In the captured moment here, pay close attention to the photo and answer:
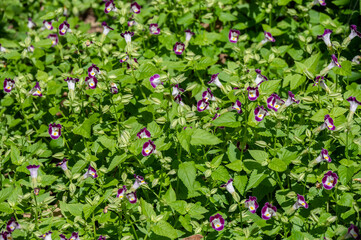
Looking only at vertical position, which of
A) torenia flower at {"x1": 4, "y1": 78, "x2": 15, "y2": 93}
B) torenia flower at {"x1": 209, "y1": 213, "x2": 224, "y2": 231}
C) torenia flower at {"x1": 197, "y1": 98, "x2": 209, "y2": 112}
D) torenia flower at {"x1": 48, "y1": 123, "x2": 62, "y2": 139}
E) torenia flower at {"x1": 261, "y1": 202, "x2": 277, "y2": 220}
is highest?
torenia flower at {"x1": 197, "y1": 98, "x2": 209, "y2": 112}

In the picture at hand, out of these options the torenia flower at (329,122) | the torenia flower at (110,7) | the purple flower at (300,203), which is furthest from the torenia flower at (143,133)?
the torenia flower at (110,7)

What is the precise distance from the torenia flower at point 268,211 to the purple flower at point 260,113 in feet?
2.27

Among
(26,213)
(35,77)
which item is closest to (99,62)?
(35,77)

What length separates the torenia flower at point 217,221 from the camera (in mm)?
3492

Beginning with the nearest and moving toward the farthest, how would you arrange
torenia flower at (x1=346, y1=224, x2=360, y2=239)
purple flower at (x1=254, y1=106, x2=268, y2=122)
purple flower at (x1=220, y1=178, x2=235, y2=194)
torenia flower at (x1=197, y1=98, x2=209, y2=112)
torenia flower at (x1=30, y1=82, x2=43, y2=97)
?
torenia flower at (x1=346, y1=224, x2=360, y2=239) < purple flower at (x1=220, y1=178, x2=235, y2=194) < purple flower at (x1=254, y1=106, x2=268, y2=122) < torenia flower at (x1=197, y1=98, x2=209, y2=112) < torenia flower at (x1=30, y1=82, x2=43, y2=97)

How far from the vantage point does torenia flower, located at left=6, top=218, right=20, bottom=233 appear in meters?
3.56

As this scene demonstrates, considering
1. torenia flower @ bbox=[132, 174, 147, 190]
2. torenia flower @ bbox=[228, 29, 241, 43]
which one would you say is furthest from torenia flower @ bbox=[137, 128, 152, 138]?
torenia flower @ bbox=[228, 29, 241, 43]

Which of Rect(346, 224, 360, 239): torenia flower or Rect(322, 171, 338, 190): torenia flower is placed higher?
Rect(322, 171, 338, 190): torenia flower

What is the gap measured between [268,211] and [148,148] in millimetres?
1077

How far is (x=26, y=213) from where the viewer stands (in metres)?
4.24

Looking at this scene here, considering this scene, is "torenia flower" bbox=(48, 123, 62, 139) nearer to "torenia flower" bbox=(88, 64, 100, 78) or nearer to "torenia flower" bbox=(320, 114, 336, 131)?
"torenia flower" bbox=(88, 64, 100, 78)

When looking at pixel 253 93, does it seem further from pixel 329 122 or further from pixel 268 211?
pixel 268 211

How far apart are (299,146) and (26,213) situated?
2.60 metres

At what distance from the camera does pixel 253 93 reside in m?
3.72
